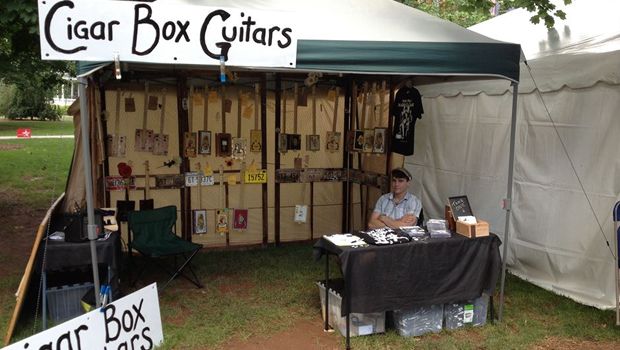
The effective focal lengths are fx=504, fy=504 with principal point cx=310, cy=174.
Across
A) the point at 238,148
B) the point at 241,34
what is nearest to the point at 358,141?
the point at 238,148

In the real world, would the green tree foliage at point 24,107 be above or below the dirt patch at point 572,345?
above

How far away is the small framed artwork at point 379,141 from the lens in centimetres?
572

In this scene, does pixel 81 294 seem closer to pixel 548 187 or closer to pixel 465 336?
pixel 465 336

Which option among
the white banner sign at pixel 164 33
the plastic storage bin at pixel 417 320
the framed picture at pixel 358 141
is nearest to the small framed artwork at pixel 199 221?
the framed picture at pixel 358 141

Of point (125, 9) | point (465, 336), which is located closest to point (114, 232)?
point (125, 9)

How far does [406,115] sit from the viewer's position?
5.50 metres

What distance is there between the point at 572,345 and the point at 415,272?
1.31 m

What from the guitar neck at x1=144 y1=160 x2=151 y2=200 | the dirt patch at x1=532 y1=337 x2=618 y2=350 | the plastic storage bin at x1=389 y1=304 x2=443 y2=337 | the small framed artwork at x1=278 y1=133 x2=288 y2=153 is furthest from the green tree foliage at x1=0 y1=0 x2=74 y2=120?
the dirt patch at x1=532 y1=337 x2=618 y2=350

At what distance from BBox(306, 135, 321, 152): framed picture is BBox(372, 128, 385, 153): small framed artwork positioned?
2.49 feet

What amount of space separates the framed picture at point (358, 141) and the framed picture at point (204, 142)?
1.74m

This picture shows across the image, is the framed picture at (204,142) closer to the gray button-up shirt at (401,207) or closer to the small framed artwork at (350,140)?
the small framed artwork at (350,140)

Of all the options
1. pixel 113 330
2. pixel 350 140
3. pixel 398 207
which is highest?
pixel 350 140

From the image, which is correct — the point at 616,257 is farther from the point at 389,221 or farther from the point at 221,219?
the point at 221,219

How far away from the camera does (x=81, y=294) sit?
3941 mm
